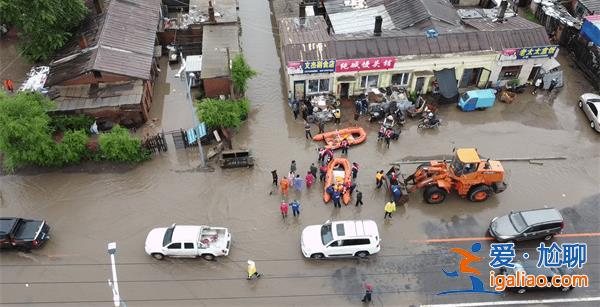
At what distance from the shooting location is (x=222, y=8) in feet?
131

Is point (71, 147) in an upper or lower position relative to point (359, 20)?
lower

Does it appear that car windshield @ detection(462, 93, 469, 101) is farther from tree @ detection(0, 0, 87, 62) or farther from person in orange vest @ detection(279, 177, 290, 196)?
tree @ detection(0, 0, 87, 62)

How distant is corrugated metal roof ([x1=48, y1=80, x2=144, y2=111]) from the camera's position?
1188 inches

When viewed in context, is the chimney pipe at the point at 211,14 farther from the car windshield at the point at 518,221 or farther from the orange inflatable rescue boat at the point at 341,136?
the car windshield at the point at 518,221

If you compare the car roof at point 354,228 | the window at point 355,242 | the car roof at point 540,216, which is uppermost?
the car roof at point 540,216

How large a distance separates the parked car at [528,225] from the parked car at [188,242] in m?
14.3

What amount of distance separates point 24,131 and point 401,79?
24.3 m

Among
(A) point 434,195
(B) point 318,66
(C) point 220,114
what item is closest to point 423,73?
(B) point 318,66

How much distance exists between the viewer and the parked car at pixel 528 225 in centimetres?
2364

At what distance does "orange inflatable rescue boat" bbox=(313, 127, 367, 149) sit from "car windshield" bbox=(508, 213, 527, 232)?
33.3ft

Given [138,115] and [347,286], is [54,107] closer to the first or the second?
[138,115]

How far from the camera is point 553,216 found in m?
23.8

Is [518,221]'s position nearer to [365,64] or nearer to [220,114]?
[365,64]

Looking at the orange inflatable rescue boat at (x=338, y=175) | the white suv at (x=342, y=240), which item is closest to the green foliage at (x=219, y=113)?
the orange inflatable rescue boat at (x=338, y=175)
